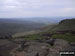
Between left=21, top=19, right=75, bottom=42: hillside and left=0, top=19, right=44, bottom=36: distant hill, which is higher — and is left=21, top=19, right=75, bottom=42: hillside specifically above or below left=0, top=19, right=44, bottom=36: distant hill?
above

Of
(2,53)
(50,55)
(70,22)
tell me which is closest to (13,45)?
(2,53)

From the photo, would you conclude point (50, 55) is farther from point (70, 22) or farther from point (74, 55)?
point (70, 22)

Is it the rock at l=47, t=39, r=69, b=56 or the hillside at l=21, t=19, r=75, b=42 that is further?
the hillside at l=21, t=19, r=75, b=42

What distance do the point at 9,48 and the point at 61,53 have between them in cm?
867

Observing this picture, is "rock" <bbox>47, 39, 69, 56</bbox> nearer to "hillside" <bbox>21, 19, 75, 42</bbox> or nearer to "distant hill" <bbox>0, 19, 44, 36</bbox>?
"hillside" <bbox>21, 19, 75, 42</bbox>

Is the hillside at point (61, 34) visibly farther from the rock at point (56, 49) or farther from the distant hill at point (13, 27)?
the distant hill at point (13, 27)

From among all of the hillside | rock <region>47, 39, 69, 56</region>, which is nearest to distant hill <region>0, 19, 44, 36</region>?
the hillside

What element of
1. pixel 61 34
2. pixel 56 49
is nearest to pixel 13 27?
pixel 61 34

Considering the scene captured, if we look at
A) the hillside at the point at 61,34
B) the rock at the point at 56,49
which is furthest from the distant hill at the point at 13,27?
the rock at the point at 56,49

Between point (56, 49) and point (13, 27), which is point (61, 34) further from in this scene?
point (13, 27)

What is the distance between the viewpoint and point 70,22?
4150 centimetres

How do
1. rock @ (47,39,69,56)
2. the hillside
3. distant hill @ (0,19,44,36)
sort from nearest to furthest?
rock @ (47,39,69,56)
the hillside
distant hill @ (0,19,44,36)

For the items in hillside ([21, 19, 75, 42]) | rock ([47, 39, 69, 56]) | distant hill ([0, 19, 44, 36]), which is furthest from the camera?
distant hill ([0, 19, 44, 36])

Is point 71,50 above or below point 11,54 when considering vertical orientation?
above
